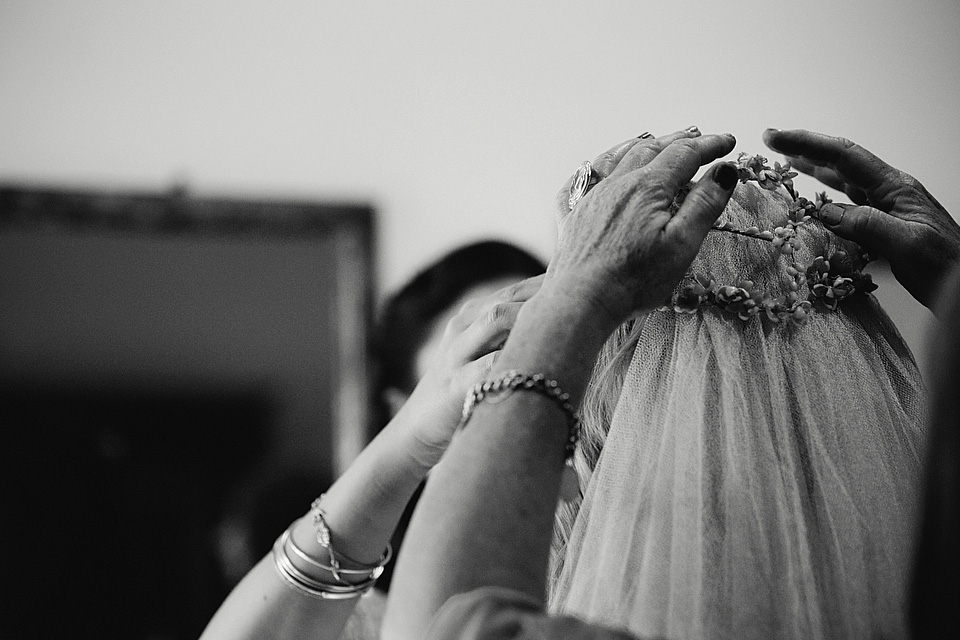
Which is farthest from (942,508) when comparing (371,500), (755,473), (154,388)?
(154,388)

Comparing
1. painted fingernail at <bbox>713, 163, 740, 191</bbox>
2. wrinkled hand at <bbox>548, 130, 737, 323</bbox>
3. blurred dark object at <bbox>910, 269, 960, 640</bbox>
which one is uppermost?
painted fingernail at <bbox>713, 163, 740, 191</bbox>

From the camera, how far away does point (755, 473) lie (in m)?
0.54

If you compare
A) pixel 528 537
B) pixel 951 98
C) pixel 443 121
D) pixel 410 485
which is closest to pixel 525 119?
pixel 443 121

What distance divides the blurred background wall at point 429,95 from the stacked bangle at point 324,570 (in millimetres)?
494

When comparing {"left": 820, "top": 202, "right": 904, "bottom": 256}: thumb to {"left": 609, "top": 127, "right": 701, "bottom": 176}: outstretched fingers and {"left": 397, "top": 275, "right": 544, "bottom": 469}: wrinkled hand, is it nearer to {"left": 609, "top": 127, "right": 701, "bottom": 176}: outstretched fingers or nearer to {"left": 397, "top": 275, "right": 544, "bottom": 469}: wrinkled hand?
{"left": 609, "top": 127, "right": 701, "bottom": 176}: outstretched fingers

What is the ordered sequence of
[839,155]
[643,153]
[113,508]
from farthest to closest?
[113,508] < [839,155] < [643,153]

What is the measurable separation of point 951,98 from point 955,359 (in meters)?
→ 1.09

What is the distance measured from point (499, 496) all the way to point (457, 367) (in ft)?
0.79

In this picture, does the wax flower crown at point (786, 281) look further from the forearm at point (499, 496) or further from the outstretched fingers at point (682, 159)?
the forearm at point (499, 496)

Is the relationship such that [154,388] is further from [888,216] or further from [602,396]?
[888,216]

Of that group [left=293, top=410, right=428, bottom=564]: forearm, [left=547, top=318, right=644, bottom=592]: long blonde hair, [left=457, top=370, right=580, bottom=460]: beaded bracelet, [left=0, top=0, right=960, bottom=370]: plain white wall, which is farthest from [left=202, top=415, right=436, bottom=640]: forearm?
[left=0, top=0, right=960, bottom=370]: plain white wall

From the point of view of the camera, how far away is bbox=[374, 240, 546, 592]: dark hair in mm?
1303

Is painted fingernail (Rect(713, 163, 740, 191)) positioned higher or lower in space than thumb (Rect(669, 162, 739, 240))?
higher

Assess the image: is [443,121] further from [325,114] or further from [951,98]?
[951,98]
